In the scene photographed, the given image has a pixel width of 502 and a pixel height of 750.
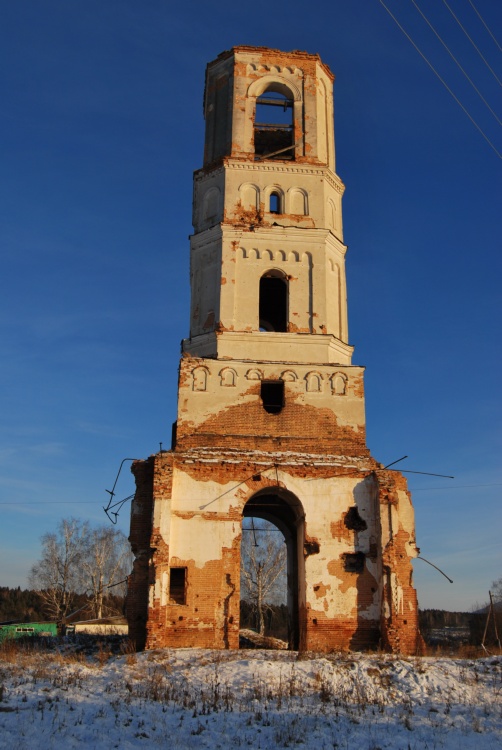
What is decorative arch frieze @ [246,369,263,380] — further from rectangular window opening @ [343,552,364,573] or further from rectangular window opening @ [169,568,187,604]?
rectangular window opening @ [169,568,187,604]

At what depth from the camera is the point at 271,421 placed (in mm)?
16531

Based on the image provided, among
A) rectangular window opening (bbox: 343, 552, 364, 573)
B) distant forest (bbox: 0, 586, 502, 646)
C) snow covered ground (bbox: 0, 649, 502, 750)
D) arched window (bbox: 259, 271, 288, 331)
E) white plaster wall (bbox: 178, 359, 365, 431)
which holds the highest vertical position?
arched window (bbox: 259, 271, 288, 331)

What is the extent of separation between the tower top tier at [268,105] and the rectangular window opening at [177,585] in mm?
10968

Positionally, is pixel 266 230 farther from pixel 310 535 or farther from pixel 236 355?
pixel 310 535

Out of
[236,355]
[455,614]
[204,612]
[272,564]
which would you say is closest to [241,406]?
[236,355]

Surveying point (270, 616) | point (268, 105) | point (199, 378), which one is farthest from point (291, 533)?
point (270, 616)

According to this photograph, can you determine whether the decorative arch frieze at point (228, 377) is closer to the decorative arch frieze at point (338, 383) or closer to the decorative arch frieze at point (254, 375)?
the decorative arch frieze at point (254, 375)

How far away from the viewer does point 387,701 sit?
1077cm

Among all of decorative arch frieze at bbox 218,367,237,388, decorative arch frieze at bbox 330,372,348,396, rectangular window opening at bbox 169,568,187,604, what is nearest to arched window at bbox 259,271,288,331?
decorative arch frieze at bbox 330,372,348,396

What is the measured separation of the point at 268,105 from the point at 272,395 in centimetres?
915

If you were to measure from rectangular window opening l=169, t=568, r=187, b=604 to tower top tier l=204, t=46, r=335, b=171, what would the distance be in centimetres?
1097

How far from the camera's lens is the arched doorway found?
15.8m

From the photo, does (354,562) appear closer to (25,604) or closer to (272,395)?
(272,395)

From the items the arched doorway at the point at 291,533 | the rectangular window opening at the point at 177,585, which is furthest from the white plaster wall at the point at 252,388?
the rectangular window opening at the point at 177,585
